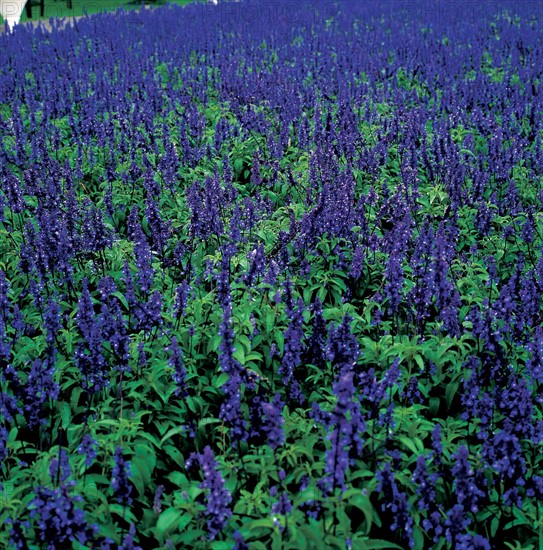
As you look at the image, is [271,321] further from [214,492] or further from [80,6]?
[80,6]

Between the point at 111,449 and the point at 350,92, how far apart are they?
32.1 ft

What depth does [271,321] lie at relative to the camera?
5.41m

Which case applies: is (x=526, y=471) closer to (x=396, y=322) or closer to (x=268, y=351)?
(x=396, y=322)

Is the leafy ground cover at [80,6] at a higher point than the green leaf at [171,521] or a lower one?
higher

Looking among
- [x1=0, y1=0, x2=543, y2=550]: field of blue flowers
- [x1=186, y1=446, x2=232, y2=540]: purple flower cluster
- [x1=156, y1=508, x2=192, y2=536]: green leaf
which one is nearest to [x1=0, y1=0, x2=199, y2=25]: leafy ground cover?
[x1=0, y1=0, x2=543, y2=550]: field of blue flowers

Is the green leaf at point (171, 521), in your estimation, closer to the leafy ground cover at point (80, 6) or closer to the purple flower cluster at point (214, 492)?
the purple flower cluster at point (214, 492)

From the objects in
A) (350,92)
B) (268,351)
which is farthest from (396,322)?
(350,92)

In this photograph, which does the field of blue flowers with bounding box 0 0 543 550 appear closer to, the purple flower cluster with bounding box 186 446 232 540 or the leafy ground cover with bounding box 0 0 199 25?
the purple flower cluster with bounding box 186 446 232 540

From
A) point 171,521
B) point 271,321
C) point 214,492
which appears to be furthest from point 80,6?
point 214,492

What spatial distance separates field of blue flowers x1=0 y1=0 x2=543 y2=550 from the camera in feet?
12.3

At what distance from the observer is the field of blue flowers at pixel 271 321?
147 inches

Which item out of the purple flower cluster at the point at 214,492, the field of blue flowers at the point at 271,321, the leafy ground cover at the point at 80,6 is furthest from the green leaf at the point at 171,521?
the leafy ground cover at the point at 80,6

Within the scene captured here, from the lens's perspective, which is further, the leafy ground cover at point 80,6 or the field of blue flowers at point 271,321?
the leafy ground cover at point 80,6

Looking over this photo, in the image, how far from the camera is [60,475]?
3889 mm
